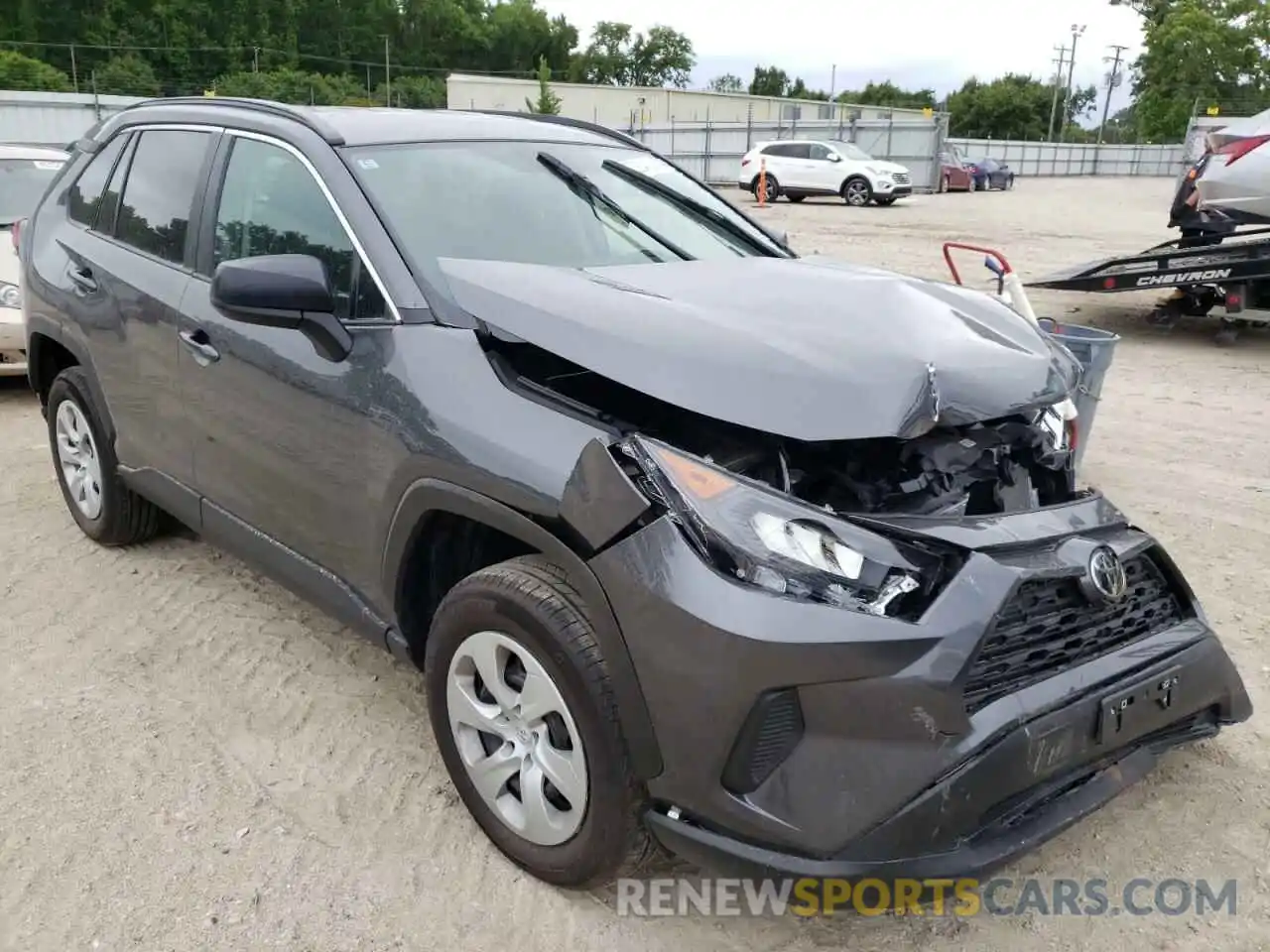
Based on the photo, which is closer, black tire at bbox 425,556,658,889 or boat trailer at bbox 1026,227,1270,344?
black tire at bbox 425,556,658,889

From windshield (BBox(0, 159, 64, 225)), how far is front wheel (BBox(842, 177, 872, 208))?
22.0 m

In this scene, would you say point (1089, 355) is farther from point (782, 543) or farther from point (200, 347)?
point (200, 347)

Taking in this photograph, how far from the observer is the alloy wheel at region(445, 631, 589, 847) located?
2406 millimetres

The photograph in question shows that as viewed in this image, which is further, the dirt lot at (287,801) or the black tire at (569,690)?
the dirt lot at (287,801)

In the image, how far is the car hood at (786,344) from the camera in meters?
2.33

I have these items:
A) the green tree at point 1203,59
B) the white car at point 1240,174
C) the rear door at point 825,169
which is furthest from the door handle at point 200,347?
the green tree at point 1203,59

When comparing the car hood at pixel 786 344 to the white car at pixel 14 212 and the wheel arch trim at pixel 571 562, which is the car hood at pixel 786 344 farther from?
the white car at pixel 14 212

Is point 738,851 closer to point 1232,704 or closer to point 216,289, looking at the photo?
Result: point 1232,704

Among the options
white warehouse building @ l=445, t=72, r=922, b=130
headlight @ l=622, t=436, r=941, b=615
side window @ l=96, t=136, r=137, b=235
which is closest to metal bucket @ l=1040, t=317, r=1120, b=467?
headlight @ l=622, t=436, r=941, b=615

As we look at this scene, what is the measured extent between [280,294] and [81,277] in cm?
197

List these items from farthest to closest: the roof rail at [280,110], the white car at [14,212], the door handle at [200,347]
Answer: the white car at [14,212] < the door handle at [200,347] < the roof rail at [280,110]

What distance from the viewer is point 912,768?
6.64ft

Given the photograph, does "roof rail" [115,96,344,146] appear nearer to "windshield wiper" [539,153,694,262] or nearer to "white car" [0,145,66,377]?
"windshield wiper" [539,153,694,262]

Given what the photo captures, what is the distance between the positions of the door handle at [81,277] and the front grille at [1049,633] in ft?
11.9
